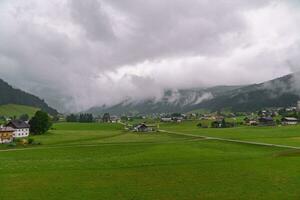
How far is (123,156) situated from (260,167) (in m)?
25.1

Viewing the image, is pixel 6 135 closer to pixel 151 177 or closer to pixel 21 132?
pixel 21 132

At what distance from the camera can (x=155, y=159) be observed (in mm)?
59875

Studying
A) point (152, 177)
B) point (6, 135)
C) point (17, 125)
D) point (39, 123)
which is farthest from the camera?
point (39, 123)

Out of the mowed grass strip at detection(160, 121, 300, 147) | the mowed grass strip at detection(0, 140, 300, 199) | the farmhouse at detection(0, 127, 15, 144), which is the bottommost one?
the mowed grass strip at detection(0, 140, 300, 199)

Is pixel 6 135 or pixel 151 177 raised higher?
pixel 6 135

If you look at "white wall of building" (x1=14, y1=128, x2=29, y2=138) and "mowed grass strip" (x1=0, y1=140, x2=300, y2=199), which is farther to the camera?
"white wall of building" (x1=14, y1=128, x2=29, y2=138)

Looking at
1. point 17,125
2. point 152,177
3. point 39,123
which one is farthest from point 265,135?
point 17,125

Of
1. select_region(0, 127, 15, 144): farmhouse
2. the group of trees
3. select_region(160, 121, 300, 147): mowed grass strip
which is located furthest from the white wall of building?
select_region(160, 121, 300, 147): mowed grass strip

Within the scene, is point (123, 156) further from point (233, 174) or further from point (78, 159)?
point (233, 174)

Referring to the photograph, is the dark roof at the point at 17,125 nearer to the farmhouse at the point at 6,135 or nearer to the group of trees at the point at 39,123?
the group of trees at the point at 39,123

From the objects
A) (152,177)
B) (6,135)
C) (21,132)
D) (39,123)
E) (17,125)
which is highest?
(39,123)

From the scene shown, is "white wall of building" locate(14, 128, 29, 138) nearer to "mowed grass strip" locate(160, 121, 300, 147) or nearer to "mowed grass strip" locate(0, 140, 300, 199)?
"mowed grass strip" locate(160, 121, 300, 147)

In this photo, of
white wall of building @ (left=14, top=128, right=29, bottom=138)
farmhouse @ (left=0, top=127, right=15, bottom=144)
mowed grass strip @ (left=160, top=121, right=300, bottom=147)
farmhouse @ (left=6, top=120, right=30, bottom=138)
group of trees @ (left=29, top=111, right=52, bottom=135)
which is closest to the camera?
mowed grass strip @ (left=160, top=121, right=300, bottom=147)

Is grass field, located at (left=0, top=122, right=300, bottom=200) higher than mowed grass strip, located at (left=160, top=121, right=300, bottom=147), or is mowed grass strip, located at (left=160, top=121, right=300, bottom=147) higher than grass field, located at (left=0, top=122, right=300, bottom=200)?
mowed grass strip, located at (left=160, top=121, right=300, bottom=147)
